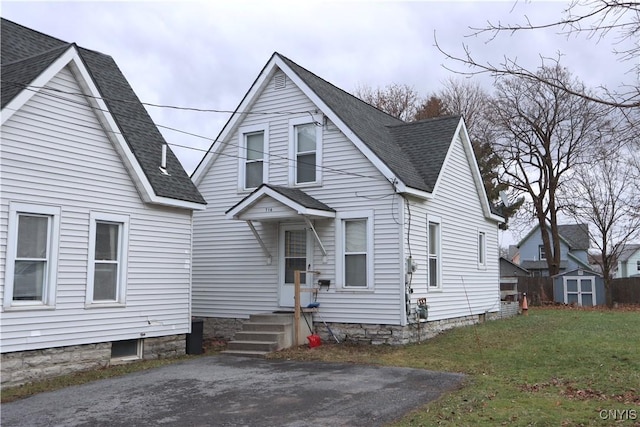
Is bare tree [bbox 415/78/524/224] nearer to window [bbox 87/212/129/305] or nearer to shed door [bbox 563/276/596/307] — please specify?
shed door [bbox 563/276/596/307]

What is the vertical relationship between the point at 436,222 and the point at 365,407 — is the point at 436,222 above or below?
above

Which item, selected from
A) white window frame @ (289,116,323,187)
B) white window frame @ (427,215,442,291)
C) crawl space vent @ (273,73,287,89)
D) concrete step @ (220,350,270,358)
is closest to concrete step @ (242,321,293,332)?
concrete step @ (220,350,270,358)

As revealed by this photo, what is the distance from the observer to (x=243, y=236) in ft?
52.2

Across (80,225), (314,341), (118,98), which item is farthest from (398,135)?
(80,225)

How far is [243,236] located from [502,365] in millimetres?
7797

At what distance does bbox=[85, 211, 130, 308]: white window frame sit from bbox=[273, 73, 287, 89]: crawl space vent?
6.09m

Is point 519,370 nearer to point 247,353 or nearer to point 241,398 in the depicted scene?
point 241,398

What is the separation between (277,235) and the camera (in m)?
15.4

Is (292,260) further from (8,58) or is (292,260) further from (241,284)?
(8,58)

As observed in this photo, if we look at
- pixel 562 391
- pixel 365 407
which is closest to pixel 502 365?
pixel 562 391

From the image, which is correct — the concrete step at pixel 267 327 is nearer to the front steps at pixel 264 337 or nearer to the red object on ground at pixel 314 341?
the front steps at pixel 264 337

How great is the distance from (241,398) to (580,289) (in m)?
28.8

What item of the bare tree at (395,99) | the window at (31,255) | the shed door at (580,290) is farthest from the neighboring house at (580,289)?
the window at (31,255)

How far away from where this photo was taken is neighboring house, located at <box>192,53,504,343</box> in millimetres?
13797
